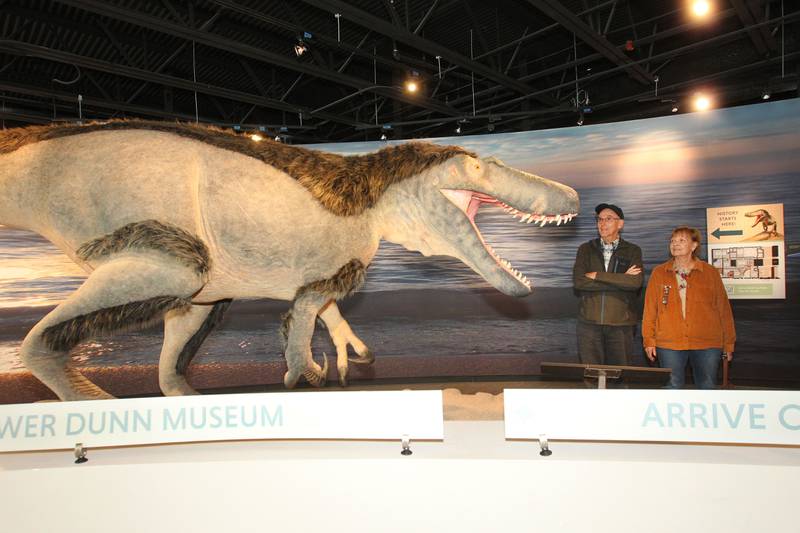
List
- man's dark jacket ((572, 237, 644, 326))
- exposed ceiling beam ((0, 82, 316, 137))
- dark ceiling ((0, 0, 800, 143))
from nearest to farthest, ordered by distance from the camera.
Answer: man's dark jacket ((572, 237, 644, 326)), dark ceiling ((0, 0, 800, 143)), exposed ceiling beam ((0, 82, 316, 137))

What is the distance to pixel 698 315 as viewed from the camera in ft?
11.8

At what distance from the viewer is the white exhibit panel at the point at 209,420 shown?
228 cm

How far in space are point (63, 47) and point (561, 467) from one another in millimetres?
Result: 6735

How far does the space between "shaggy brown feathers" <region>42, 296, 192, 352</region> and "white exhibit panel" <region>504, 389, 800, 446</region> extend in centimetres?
175

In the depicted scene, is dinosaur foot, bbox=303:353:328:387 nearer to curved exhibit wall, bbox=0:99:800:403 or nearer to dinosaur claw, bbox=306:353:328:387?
dinosaur claw, bbox=306:353:328:387

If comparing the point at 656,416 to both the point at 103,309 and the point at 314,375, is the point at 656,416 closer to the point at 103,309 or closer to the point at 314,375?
the point at 314,375

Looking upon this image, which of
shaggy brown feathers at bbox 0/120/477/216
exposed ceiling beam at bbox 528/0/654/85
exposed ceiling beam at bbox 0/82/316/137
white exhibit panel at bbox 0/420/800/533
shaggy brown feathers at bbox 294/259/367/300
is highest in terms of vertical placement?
exposed ceiling beam at bbox 528/0/654/85

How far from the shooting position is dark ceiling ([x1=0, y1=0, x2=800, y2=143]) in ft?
18.5

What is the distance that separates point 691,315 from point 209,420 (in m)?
3.05

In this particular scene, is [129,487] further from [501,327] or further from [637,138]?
[637,138]

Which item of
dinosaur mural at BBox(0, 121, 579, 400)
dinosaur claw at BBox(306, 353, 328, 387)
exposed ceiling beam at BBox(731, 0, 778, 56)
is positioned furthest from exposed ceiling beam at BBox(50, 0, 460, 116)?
exposed ceiling beam at BBox(731, 0, 778, 56)

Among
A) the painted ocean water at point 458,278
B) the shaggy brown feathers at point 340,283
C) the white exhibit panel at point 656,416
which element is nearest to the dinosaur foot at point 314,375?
the shaggy brown feathers at point 340,283

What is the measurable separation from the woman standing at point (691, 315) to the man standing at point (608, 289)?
0.92ft

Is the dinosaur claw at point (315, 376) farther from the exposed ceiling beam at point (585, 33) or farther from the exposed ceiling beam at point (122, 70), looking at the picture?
the exposed ceiling beam at point (122, 70)
